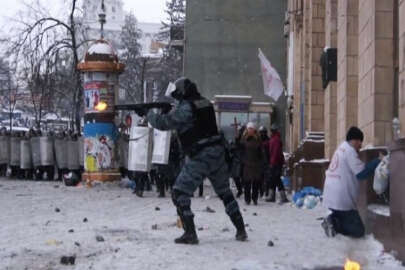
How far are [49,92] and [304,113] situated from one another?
11.0 m

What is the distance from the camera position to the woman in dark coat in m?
15.8

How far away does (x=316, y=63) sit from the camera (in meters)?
19.6

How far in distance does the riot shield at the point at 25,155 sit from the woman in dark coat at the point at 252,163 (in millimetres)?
10119

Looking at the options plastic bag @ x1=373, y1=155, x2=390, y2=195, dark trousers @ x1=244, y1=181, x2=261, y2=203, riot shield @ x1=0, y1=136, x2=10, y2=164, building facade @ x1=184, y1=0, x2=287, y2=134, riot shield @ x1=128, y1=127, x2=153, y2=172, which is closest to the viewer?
plastic bag @ x1=373, y1=155, x2=390, y2=195

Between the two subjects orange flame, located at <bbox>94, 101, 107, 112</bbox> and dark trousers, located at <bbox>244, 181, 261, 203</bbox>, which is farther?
orange flame, located at <bbox>94, 101, 107, 112</bbox>

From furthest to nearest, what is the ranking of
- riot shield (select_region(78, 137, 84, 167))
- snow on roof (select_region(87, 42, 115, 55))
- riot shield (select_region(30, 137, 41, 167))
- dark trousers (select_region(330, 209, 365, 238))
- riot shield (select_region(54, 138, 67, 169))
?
riot shield (select_region(30, 137, 41, 167))
riot shield (select_region(54, 138, 67, 169))
riot shield (select_region(78, 137, 84, 167))
snow on roof (select_region(87, 42, 115, 55))
dark trousers (select_region(330, 209, 365, 238))

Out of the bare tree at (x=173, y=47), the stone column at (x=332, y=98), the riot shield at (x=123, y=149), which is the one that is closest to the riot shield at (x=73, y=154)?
the riot shield at (x=123, y=149)

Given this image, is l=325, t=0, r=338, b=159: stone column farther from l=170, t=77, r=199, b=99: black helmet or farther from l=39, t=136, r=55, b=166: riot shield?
l=39, t=136, r=55, b=166: riot shield

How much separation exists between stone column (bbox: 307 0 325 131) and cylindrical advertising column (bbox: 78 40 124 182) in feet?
16.5

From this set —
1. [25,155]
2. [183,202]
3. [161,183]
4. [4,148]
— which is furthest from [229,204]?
[4,148]

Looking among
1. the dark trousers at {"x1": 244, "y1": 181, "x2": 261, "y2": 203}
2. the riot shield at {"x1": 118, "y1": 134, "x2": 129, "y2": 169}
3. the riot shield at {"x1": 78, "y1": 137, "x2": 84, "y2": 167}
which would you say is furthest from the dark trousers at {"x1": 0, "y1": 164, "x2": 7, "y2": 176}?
the dark trousers at {"x1": 244, "y1": 181, "x2": 261, "y2": 203}

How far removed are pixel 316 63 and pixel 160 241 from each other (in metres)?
11.4

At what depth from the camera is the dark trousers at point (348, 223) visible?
31.1 ft

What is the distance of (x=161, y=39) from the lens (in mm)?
70000
